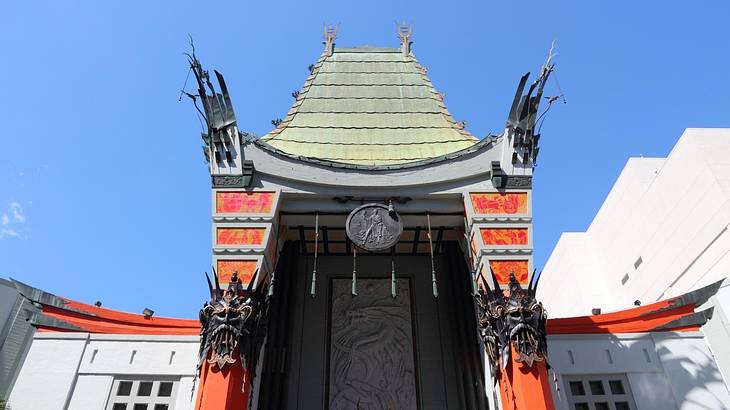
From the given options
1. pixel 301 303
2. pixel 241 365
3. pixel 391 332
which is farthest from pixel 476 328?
pixel 241 365

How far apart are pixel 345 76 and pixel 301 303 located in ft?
28.3

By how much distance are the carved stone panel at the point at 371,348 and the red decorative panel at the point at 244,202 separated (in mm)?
3658

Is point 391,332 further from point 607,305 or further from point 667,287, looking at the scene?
point 607,305

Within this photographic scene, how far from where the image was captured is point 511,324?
1201 cm

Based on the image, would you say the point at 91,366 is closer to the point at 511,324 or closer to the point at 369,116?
the point at 511,324

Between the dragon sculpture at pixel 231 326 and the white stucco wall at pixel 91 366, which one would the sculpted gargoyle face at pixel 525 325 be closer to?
the dragon sculpture at pixel 231 326

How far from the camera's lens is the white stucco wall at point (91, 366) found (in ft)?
40.6

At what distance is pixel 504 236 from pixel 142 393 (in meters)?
9.29

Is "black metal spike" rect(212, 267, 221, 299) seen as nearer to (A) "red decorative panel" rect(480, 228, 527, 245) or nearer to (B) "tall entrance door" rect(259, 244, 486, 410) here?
(B) "tall entrance door" rect(259, 244, 486, 410)

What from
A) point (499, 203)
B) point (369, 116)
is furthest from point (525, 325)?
point (369, 116)

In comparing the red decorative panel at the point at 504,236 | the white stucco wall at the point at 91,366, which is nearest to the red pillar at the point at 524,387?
the red decorative panel at the point at 504,236

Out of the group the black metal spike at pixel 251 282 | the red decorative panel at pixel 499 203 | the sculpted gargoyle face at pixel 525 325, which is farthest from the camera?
the red decorative panel at pixel 499 203

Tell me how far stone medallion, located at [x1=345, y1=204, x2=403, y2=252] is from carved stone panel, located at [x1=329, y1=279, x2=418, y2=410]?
9.83 feet

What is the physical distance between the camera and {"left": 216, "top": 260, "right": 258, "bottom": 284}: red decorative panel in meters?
12.7
